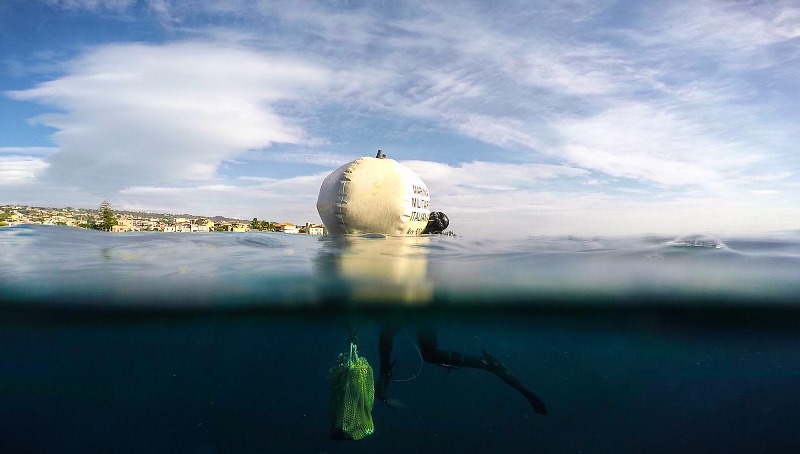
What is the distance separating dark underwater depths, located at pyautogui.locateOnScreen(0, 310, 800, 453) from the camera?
1786 cm

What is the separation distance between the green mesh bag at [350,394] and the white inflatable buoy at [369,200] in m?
10.2

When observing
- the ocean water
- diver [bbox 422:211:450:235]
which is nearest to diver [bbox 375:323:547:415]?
the ocean water

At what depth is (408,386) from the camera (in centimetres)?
4997

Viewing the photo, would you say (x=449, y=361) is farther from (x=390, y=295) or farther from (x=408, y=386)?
(x=408, y=386)

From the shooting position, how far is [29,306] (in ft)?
42.7

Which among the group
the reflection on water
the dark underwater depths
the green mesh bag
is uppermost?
the reflection on water

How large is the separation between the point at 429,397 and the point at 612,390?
35.3 m

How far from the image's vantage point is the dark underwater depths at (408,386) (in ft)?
58.6

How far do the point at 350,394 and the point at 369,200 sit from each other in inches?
435

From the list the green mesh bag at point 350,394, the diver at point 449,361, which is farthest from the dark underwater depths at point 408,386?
Answer: the green mesh bag at point 350,394

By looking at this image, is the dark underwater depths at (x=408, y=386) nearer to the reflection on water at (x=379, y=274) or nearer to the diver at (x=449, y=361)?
the reflection on water at (x=379, y=274)

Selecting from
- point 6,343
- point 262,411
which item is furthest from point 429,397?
point 6,343

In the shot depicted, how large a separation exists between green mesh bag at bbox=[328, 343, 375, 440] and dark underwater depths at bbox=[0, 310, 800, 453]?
25.3 feet

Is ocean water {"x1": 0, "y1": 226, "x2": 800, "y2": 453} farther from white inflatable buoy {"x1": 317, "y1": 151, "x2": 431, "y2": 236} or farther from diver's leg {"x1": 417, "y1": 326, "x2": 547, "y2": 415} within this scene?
diver's leg {"x1": 417, "y1": 326, "x2": 547, "y2": 415}
